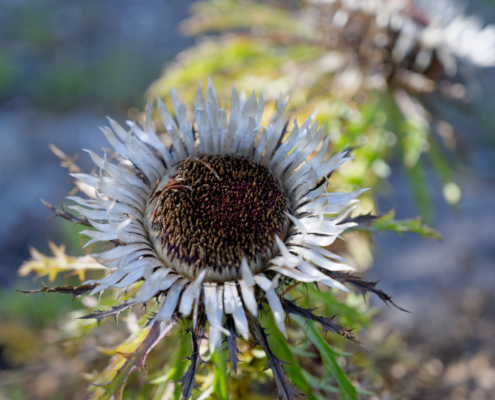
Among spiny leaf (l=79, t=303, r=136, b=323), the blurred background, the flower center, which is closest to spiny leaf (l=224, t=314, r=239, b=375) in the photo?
the flower center

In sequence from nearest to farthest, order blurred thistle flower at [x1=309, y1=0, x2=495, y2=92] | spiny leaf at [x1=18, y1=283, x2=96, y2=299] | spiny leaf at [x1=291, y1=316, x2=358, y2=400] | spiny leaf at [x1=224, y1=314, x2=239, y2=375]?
spiny leaf at [x1=224, y1=314, x2=239, y2=375] < spiny leaf at [x1=18, y1=283, x2=96, y2=299] < spiny leaf at [x1=291, y1=316, x2=358, y2=400] < blurred thistle flower at [x1=309, y1=0, x2=495, y2=92]

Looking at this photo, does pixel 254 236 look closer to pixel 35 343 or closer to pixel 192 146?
pixel 192 146

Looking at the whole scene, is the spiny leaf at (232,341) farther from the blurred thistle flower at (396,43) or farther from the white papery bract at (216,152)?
the blurred thistle flower at (396,43)

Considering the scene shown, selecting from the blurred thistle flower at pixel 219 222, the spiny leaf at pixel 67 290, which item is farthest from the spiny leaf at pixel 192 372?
the spiny leaf at pixel 67 290

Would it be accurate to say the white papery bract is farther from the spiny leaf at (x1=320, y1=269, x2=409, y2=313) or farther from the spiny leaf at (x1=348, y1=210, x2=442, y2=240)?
the spiny leaf at (x1=348, y1=210, x2=442, y2=240)

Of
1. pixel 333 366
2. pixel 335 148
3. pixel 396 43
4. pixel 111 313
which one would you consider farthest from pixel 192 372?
pixel 396 43

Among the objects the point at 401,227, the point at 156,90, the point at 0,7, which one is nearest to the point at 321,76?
the point at 156,90
